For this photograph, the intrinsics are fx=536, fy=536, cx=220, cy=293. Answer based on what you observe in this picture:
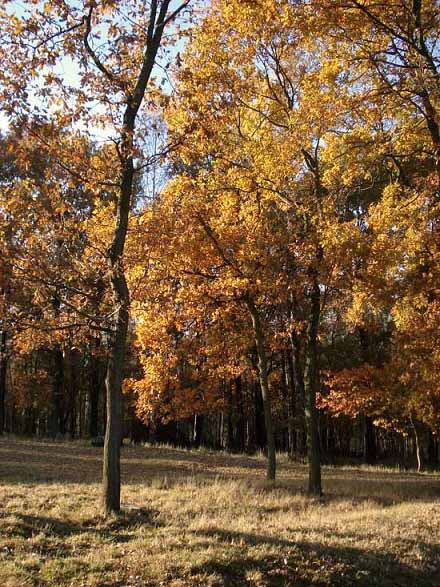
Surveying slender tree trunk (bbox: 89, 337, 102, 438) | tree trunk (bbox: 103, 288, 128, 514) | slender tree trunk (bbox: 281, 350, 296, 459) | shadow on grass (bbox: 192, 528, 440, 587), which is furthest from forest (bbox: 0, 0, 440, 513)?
slender tree trunk (bbox: 89, 337, 102, 438)

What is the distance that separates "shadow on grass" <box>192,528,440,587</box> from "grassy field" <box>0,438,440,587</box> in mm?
14

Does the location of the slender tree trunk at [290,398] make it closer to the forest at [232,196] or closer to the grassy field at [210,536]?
the forest at [232,196]

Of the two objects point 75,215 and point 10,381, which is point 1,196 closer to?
point 75,215

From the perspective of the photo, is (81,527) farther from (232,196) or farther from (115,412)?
(232,196)

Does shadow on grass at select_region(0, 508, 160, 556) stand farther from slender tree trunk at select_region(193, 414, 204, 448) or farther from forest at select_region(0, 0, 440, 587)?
slender tree trunk at select_region(193, 414, 204, 448)

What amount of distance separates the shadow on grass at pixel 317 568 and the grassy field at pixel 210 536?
0.05ft

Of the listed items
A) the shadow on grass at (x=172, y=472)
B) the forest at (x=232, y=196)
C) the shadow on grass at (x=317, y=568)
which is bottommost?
the shadow on grass at (x=172, y=472)

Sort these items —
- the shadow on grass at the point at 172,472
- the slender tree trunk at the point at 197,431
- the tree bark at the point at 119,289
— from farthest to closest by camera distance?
the slender tree trunk at the point at 197,431 → the shadow on grass at the point at 172,472 → the tree bark at the point at 119,289

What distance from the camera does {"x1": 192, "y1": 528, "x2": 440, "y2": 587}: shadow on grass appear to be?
6.04m

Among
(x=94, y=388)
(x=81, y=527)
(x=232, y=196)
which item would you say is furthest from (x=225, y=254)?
(x=94, y=388)

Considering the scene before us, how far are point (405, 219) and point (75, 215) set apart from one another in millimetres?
6480

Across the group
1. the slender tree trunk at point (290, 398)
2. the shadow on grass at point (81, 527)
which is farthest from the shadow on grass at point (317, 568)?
the slender tree trunk at point (290, 398)

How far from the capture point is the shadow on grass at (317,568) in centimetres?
604

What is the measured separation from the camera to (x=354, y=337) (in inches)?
1353
